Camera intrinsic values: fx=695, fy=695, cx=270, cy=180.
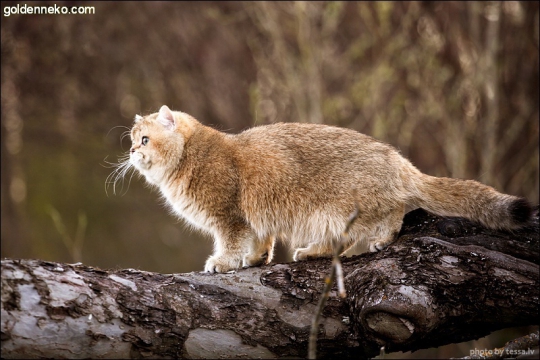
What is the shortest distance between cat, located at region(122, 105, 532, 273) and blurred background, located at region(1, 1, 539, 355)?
11.3 ft

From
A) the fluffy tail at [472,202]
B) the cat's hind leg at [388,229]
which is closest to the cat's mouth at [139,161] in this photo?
the cat's hind leg at [388,229]

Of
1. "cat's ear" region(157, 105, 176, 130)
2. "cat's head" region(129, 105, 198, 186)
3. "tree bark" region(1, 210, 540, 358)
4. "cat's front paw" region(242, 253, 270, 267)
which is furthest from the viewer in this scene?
"cat's ear" region(157, 105, 176, 130)

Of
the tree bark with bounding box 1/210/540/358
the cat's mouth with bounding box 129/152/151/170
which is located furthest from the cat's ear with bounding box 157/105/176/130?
the tree bark with bounding box 1/210/540/358

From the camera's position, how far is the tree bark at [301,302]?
3910 mm

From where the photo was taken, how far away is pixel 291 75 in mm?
9852

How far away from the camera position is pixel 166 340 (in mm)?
4082

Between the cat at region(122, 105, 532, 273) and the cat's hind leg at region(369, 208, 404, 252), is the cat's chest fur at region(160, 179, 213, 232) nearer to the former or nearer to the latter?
the cat at region(122, 105, 532, 273)

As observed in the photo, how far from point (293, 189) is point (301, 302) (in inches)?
44.2

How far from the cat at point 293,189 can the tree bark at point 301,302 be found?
438 millimetres

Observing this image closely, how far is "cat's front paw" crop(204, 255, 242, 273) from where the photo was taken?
5.28 metres

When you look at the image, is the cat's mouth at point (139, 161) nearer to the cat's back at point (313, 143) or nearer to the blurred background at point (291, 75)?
the cat's back at point (313, 143)

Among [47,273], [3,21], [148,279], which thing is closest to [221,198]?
[148,279]

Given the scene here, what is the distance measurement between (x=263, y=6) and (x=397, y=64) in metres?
2.20

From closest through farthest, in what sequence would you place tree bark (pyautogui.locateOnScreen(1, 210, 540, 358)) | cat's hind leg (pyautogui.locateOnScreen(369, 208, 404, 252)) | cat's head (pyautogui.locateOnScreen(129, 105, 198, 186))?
1. tree bark (pyautogui.locateOnScreen(1, 210, 540, 358))
2. cat's hind leg (pyautogui.locateOnScreen(369, 208, 404, 252))
3. cat's head (pyautogui.locateOnScreen(129, 105, 198, 186))
